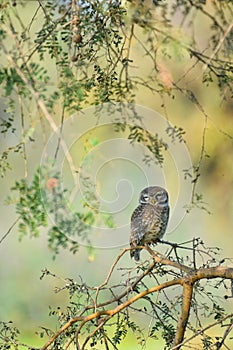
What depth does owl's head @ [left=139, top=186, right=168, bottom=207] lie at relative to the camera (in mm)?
3061

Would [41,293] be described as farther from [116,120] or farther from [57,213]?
[57,213]

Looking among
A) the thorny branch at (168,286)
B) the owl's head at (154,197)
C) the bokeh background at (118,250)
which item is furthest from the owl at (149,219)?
the bokeh background at (118,250)

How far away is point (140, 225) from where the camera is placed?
2916mm

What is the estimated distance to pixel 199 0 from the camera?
2191 mm

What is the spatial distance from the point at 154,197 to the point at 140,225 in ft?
0.61

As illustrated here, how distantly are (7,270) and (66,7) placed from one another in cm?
658

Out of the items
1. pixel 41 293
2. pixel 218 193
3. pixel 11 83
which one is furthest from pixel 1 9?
pixel 41 293

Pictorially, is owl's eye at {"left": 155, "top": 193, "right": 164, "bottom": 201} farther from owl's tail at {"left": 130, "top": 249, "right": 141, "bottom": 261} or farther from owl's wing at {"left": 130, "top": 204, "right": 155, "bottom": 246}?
owl's tail at {"left": 130, "top": 249, "right": 141, "bottom": 261}

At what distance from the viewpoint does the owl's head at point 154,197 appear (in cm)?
306

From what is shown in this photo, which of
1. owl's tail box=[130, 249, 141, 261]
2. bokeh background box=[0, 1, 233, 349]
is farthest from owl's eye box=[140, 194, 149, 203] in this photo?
bokeh background box=[0, 1, 233, 349]

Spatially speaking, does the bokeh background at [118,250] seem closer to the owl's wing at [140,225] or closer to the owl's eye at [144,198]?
the owl's eye at [144,198]

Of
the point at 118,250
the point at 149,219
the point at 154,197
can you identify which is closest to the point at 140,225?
the point at 149,219

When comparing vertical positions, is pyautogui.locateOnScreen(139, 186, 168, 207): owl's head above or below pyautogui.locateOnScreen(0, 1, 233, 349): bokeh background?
below

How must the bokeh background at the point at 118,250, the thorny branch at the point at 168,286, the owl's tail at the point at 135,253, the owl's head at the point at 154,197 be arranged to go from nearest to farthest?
1. the thorny branch at the point at 168,286
2. the owl's tail at the point at 135,253
3. the owl's head at the point at 154,197
4. the bokeh background at the point at 118,250
